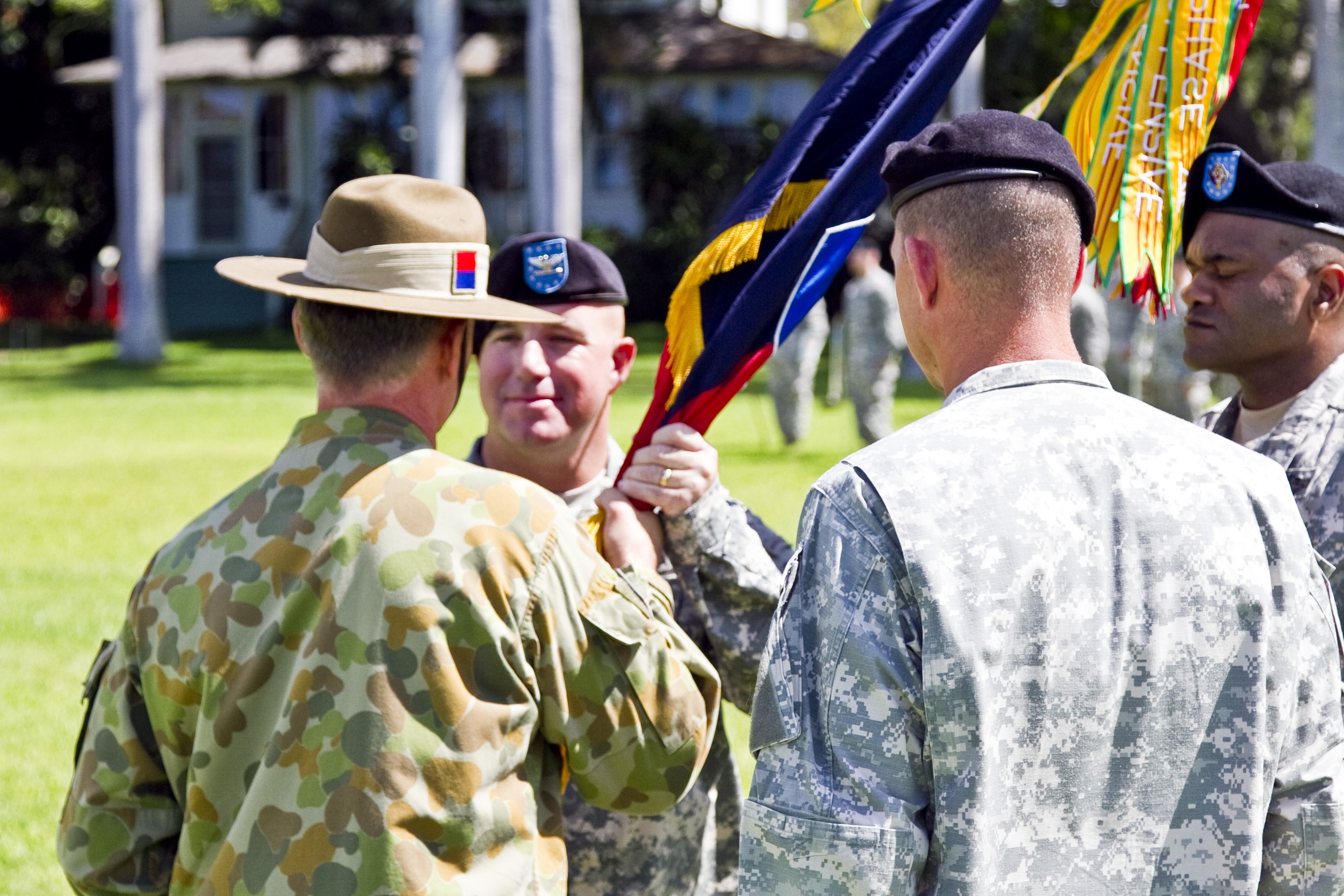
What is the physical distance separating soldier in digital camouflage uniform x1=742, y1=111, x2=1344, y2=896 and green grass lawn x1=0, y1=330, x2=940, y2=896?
400cm

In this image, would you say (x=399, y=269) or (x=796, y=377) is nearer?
(x=399, y=269)

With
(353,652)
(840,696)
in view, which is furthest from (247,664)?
(840,696)

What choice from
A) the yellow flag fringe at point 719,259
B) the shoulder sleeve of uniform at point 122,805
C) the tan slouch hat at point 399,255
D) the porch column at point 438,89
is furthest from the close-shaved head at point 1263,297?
the porch column at point 438,89

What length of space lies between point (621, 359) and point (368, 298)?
1.34 m

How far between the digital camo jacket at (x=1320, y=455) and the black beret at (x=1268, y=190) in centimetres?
37

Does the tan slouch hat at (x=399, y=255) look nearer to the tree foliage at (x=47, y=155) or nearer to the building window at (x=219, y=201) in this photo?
the tree foliage at (x=47, y=155)

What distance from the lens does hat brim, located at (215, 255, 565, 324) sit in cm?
247

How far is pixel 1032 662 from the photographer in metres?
1.96

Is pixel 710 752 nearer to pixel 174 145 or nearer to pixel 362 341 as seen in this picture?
pixel 362 341

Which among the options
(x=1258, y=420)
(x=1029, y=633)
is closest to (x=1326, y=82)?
(x=1258, y=420)

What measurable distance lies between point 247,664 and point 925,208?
4.30 feet

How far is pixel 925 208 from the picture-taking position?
7.07ft

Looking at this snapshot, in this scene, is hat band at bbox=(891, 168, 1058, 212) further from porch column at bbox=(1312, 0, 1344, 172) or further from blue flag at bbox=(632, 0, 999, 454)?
porch column at bbox=(1312, 0, 1344, 172)

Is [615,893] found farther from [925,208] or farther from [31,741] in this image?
[31,741]
